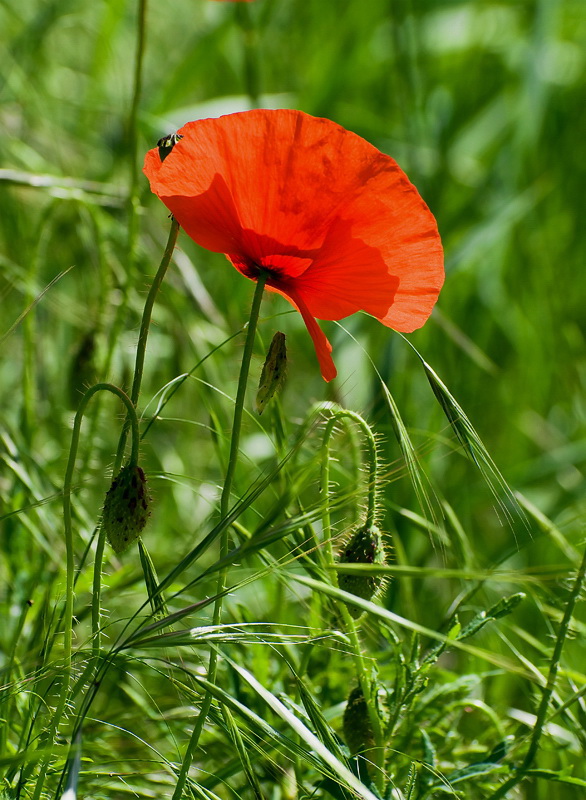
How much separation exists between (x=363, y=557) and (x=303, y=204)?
242mm

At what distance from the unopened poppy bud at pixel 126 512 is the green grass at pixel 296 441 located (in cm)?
4

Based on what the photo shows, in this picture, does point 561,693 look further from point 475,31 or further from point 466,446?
point 475,31

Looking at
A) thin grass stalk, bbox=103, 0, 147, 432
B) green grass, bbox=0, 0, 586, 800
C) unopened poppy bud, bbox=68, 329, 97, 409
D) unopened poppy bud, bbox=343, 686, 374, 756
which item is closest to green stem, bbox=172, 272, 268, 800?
green grass, bbox=0, 0, 586, 800

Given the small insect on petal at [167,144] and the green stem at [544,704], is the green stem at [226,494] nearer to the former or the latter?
the small insect on petal at [167,144]

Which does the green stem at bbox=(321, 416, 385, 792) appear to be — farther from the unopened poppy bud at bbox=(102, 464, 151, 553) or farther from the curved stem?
the unopened poppy bud at bbox=(102, 464, 151, 553)

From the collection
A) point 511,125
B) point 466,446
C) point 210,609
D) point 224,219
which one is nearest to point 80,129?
point 511,125

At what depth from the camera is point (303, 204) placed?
600 mm

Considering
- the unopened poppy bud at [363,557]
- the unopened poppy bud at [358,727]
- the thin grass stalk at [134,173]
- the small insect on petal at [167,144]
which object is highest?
the thin grass stalk at [134,173]

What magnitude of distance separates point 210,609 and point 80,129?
3.23 feet

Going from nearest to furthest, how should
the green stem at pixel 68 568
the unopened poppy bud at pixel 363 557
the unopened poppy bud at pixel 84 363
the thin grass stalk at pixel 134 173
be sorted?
the green stem at pixel 68 568 < the unopened poppy bud at pixel 363 557 < the thin grass stalk at pixel 134 173 < the unopened poppy bud at pixel 84 363

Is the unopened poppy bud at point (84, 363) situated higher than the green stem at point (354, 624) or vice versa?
the unopened poppy bud at point (84, 363)

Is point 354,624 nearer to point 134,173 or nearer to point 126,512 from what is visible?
point 126,512

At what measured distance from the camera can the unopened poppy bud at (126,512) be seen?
579 millimetres

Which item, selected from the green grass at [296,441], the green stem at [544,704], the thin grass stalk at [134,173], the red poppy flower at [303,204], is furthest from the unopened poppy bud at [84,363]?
the green stem at [544,704]
